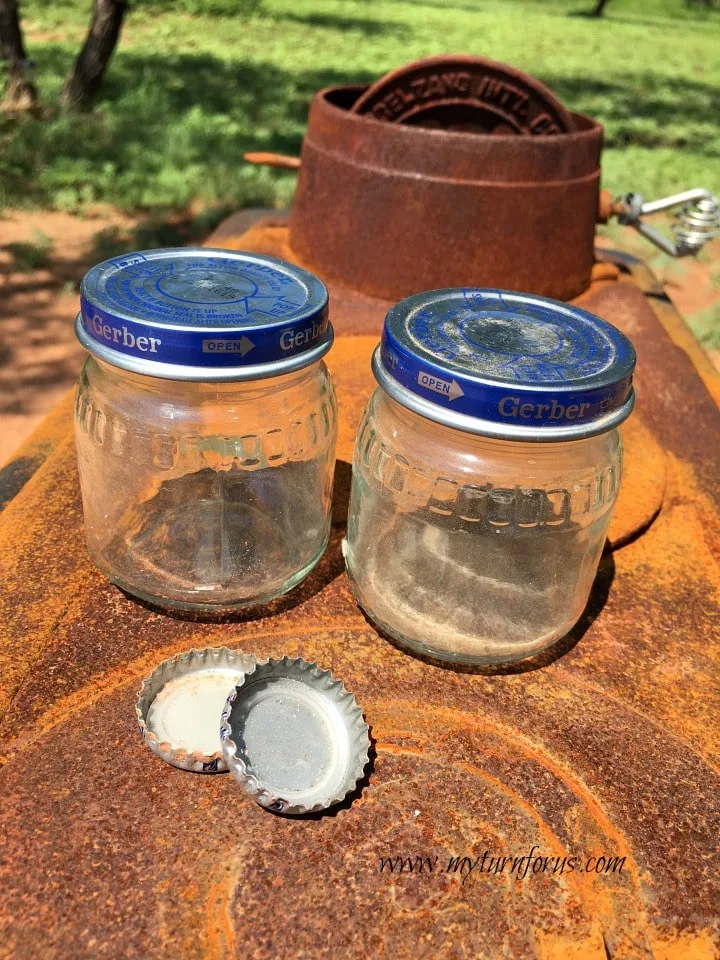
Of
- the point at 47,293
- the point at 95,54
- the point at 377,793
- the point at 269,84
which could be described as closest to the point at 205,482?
the point at 377,793

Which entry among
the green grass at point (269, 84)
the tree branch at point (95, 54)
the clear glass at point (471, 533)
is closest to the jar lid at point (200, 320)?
the clear glass at point (471, 533)

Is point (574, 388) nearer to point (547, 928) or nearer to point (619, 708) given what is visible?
point (619, 708)

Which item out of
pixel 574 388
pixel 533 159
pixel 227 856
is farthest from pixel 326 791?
pixel 533 159

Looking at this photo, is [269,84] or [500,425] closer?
[500,425]

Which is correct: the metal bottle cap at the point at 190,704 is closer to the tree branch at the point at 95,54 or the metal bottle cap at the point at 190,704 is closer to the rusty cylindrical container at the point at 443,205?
the rusty cylindrical container at the point at 443,205

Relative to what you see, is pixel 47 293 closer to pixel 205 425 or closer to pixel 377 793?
pixel 205 425
